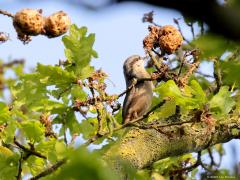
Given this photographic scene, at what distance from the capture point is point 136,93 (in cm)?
402

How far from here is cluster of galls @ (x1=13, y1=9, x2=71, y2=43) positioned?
2.62 meters

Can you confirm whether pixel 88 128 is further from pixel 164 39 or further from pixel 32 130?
pixel 164 39

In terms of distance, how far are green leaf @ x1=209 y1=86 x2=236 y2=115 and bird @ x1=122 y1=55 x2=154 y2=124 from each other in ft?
Result: 3.01

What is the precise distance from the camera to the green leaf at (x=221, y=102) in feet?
8.02

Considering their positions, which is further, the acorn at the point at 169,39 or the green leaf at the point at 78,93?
the green leaf at the point at 78,93

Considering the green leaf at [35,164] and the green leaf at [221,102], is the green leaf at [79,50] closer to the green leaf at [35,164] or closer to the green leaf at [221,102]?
the green leaf at [35,164]

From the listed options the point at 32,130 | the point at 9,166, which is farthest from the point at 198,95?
the point at 9,166

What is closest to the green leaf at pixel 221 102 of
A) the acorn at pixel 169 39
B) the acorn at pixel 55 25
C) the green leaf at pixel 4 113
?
the acorn at pixel 169 39

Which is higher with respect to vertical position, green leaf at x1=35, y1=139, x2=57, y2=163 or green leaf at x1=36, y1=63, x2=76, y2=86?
green leaf at x1=36, y1=63, x2=76, y2=86

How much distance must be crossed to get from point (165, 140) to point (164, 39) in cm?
58

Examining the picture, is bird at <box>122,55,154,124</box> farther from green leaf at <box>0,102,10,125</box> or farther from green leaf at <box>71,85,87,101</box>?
green leaf at <box>0,102,10,125</box>

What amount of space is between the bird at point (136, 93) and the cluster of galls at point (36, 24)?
2.84 ft

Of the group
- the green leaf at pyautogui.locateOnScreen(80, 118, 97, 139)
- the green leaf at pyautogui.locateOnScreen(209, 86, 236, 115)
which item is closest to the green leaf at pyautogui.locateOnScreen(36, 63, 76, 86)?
the green leaf at pyautogui.locateOnScreen(80, 118, 97, 139)

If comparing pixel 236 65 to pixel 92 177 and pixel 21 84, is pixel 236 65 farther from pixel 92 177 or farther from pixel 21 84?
pixel 21 84
